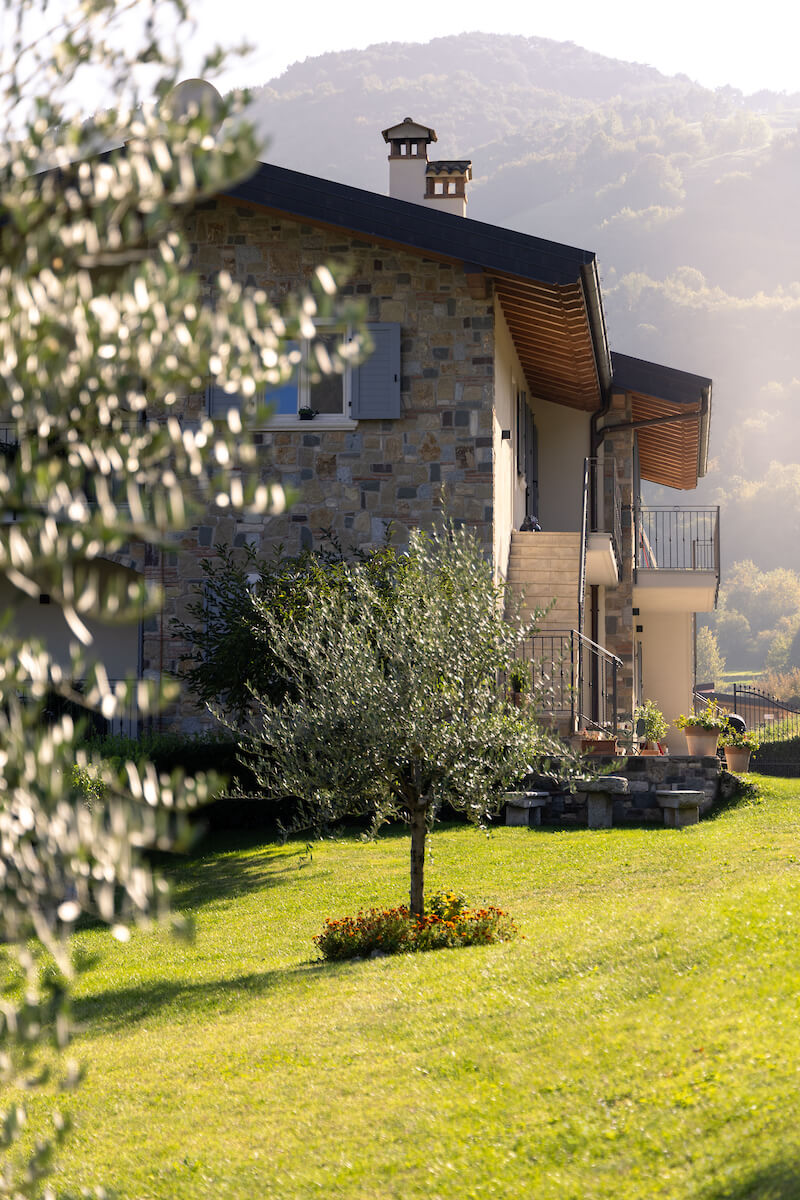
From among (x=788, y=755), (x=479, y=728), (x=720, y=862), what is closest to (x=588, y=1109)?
(x=479, y=728)

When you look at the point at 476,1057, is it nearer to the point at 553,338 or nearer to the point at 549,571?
the point at 549,571

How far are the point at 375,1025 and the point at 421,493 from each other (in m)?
8.41

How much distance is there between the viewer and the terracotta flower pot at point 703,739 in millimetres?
17828

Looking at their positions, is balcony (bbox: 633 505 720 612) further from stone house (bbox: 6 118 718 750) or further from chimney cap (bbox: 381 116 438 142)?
chimney cap (bbox: 381 116 438 142)

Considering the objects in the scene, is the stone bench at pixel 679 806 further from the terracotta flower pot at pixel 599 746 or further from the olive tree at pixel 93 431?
the olive tree at pixel 93 431

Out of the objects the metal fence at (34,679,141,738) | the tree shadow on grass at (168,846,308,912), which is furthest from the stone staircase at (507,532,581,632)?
the metal fence at (34,679,141,738)

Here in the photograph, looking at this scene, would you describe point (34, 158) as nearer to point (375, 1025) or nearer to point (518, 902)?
point (375, 1025)

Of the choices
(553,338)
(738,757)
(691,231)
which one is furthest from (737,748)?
(691,231)

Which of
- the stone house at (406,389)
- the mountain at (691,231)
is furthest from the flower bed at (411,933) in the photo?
the mountain at (691,231)

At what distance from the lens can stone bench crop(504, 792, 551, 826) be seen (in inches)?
561

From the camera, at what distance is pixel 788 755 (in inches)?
1094

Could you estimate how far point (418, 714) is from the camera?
29.8 feet

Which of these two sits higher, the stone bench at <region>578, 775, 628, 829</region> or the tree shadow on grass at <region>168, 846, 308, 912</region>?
the stone bench at <region>578, 775, 628, 829</region>

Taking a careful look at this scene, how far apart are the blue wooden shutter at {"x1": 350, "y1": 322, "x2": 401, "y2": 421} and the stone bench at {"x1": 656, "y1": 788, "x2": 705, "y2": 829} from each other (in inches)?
203
